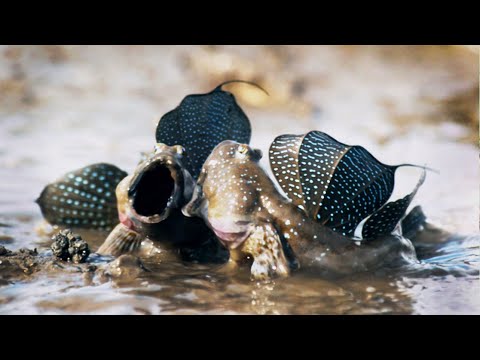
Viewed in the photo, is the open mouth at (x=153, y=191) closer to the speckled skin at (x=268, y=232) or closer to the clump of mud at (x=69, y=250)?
the speckled skin at (x=268, y=232)

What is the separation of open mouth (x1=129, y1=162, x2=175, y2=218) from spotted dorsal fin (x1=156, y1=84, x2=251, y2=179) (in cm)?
37

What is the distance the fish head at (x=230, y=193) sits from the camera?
10.9 feet

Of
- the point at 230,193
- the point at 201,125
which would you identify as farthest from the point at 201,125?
the point at 230,193

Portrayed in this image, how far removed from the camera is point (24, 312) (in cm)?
257

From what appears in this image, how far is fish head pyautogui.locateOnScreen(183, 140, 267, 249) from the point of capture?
3326mm

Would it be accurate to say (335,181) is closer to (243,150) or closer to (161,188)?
(243,150)

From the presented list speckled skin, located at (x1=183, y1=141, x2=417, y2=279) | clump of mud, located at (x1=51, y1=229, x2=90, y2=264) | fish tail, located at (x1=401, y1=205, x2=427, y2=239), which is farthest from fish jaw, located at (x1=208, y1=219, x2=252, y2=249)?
fish tail, located at (x1=401, y1=205, x2=427, y2=239)

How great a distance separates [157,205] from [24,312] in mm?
1219

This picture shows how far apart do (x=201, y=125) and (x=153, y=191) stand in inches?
36.5

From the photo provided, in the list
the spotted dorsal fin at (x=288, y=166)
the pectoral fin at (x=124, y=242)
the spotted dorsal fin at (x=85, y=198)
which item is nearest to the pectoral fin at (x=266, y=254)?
the spotted dorsal fin at (x=288, y=166)

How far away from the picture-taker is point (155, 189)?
362 centimetres

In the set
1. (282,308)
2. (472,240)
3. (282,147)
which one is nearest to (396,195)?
(472,240)

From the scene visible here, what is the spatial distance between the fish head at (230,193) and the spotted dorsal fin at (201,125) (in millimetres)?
442

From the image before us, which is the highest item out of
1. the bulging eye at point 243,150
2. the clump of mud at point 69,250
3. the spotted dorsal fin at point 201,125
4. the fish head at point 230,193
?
the spotted dorsal fin at point 201,125
